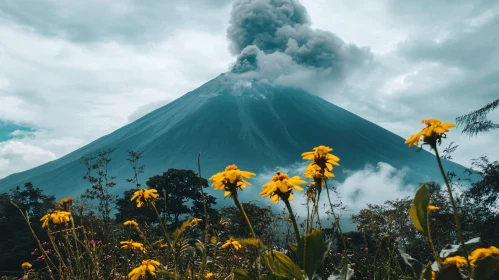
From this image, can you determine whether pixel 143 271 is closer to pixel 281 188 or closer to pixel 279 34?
pixel 281 188

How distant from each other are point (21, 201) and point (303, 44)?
164 metres

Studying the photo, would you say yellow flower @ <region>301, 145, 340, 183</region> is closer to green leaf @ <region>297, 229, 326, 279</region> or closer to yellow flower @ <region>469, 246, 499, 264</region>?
green leaf @ <region>297, 229, 326, 279</region>

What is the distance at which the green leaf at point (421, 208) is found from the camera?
3.77 feet

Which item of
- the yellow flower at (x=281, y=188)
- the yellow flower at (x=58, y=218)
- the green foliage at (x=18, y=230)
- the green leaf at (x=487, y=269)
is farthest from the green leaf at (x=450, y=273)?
the green foliage at (x=18, y=230)

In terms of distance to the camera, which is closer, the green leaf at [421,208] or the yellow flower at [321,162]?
the green leaf at [421,208]

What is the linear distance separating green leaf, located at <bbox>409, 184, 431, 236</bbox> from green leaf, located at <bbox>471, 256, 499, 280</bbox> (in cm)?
17

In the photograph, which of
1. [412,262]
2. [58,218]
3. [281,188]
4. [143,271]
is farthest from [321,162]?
[58,218]

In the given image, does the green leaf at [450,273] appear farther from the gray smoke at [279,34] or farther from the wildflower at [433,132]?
the gray smoke at [279,34]

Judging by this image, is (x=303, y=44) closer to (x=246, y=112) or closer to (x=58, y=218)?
(x=246, y=112)

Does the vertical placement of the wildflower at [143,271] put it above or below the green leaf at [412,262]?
above

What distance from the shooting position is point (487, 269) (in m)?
1.07

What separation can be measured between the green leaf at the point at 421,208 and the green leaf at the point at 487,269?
Answer: 6.5 inches

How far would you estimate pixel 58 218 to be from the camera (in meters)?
2.50

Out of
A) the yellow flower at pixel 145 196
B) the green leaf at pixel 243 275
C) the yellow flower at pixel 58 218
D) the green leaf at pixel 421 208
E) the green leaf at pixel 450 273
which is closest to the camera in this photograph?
the green leaf at pixel 450 273
